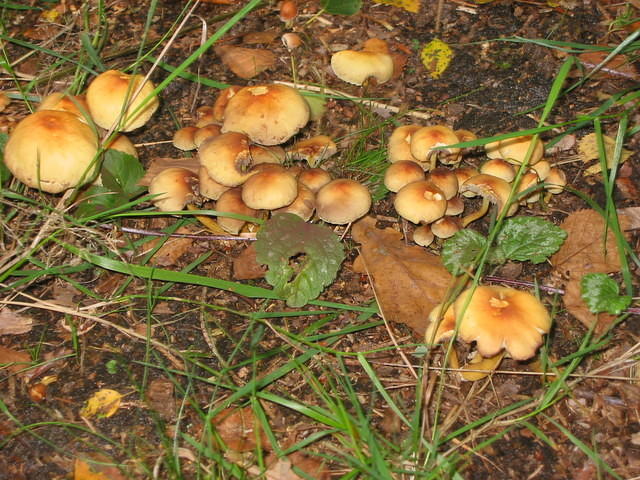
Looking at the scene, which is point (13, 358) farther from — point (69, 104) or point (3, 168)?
point (69, 104)

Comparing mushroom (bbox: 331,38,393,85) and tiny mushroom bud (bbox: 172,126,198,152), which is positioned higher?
mushroom (bbox: 331,38,393,85)

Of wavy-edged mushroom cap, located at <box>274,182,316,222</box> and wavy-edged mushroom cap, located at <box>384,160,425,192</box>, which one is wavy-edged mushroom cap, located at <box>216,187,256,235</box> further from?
wavy-edged mushroom cap, located at <box>384,160,425,192</box>

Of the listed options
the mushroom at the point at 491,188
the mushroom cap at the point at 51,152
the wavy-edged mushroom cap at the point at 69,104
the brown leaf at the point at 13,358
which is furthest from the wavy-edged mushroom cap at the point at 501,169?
the brown leaf at the point at 13,358

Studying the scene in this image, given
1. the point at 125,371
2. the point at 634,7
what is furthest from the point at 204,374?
the point at 634,7

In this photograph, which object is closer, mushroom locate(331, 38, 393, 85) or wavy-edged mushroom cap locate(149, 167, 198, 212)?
wavy-edged mushroom cap locate(149, 167, 198, 212)

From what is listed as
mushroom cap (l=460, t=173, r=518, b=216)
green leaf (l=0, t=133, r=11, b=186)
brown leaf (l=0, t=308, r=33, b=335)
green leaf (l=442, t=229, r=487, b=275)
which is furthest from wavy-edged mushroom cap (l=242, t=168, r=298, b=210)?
green leaf (l=0, t=133, r=11, b=186)

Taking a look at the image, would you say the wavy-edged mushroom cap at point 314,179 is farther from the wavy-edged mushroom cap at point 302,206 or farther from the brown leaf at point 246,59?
the brown leaf at point 246,59
